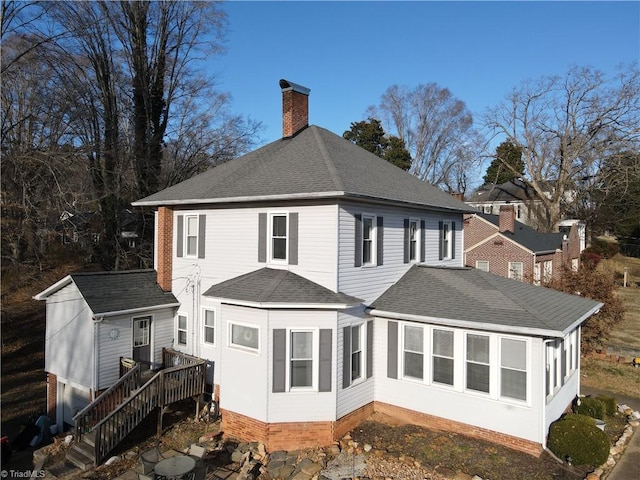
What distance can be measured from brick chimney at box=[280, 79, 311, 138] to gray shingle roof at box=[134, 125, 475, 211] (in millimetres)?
423

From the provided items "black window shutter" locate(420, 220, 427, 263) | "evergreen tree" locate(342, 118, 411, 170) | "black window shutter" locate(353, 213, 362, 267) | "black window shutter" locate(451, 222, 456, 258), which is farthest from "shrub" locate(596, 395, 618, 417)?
"evergreen tree" locate(342, 118, 411, 170)

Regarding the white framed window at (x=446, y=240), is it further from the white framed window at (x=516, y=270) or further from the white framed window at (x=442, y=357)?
the white framed window at (x=516, y=270)

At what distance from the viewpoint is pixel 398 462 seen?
400 inches

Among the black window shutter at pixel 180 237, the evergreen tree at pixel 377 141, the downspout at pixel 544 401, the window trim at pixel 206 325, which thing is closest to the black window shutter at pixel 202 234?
the black window shutter at pixel 180 237

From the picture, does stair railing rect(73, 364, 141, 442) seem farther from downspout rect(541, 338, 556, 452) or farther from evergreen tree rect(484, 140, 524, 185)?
evergreen tree rect(484, 140, 524, 185)

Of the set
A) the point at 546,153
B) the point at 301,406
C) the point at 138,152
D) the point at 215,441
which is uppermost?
→ the point at 546,153

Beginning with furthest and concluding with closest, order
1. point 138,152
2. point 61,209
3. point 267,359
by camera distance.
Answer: point 138,152
point 61,209
point 267,359

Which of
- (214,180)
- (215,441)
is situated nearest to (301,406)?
(215,441)

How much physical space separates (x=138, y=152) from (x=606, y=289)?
84.7ft

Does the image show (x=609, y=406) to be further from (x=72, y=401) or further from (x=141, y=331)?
(x=72, y=401)

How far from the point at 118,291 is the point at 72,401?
3.98 m

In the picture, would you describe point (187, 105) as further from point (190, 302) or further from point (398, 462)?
point (398, 462)

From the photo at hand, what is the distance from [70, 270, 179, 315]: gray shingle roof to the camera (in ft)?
46.1
